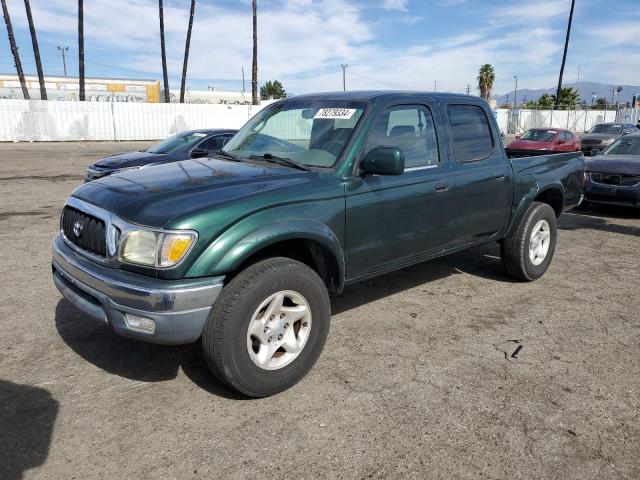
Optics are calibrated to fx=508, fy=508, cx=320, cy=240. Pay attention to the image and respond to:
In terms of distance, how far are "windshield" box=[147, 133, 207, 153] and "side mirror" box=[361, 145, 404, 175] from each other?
294 inches

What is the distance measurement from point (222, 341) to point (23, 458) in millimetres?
1119

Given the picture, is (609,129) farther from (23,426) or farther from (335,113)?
(23,426)

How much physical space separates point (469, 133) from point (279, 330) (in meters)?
2.68

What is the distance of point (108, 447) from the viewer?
2664 millimetres

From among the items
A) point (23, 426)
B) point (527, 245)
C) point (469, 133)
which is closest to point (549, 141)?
point (527, 245)

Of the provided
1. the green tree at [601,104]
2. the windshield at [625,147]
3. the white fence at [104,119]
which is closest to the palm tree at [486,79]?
the green tree at [601,104]

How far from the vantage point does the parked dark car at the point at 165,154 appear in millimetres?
9586

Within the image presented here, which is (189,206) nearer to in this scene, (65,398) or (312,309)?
(312,309)

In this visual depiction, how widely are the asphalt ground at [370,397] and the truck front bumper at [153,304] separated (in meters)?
0.54

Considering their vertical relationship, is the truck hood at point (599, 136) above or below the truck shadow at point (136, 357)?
above

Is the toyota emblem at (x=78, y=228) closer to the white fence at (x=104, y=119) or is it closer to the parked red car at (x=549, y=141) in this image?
the parked red car at (x=549, y=141)

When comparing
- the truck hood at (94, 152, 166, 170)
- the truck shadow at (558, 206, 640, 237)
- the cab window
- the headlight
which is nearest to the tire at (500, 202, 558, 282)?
the cab window

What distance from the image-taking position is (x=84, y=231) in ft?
10.5

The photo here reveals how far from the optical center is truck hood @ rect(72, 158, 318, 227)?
290 centimetres
